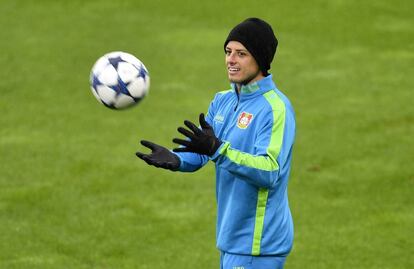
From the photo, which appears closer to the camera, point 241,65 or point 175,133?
point 241,65

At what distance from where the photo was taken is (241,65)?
23.5 ft

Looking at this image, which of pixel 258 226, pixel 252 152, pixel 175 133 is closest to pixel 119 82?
pixel 252 152

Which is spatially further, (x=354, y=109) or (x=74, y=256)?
(x=354, y=109)

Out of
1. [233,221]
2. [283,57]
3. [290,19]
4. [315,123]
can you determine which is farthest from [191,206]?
[290,19]

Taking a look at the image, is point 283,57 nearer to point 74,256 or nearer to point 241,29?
point 74,256

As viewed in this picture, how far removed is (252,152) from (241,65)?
2.29 feet

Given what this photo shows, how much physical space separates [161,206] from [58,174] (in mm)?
1929

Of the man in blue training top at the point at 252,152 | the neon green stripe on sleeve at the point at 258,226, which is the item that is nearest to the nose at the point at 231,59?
the man in blue training top at the point at 252,152

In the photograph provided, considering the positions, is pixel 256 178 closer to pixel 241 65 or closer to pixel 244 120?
pixel 244 120

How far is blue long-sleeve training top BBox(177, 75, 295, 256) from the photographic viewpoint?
6863 millimetres

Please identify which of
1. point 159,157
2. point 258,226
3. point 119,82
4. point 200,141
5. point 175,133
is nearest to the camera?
point 200,141

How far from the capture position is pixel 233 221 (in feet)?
23.5

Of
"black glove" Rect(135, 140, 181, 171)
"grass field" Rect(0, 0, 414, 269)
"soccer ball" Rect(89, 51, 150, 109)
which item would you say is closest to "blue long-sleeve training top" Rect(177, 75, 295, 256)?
"black glove" Rect(135, 140, 181, 171)

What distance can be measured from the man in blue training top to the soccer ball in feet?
3.94
